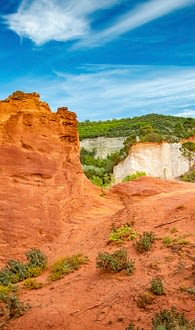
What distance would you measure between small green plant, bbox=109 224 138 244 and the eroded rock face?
74.7 inches

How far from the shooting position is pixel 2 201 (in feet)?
37.8

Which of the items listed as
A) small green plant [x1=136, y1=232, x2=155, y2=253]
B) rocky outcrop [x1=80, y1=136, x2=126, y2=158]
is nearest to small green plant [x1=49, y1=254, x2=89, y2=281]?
small green plant [x1=136, y1=232, x2=155, y2=253]

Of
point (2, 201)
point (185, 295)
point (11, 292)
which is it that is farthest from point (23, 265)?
point (185, 295)

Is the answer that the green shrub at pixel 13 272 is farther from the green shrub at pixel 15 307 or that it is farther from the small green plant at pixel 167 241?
the small green plant at pixel 167 241

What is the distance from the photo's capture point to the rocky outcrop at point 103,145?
6272 centimetres

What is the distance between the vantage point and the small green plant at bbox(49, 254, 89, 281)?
9.58 meters

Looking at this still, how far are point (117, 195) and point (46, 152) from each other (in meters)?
4.21

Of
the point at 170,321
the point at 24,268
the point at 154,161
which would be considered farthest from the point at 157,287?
the point at 154,161

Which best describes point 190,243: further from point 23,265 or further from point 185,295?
point 23,265

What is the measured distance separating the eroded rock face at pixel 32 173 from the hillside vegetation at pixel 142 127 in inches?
1454

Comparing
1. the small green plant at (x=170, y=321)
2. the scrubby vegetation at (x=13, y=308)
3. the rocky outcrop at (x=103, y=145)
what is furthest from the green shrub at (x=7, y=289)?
the rocky outcrop at (x=103, y=145)

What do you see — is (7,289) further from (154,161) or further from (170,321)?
(154,161)

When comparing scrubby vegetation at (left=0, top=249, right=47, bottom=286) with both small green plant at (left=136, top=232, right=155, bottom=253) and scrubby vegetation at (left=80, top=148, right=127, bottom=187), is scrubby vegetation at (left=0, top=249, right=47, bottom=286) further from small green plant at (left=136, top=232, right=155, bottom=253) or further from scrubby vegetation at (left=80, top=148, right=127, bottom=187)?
scrubby vegetation at (left=80, top=148, right=127, bottom=187)

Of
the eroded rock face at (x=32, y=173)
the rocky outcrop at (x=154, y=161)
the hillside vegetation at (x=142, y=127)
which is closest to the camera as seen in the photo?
the eroded rock face at (x=32, y=173)
